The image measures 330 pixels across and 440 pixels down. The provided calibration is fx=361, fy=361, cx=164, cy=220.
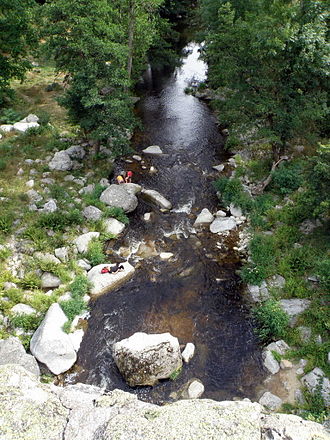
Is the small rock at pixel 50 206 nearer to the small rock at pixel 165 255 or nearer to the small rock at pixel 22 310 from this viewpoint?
the small rock at pixel 22 310

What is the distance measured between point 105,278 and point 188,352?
5.35 m

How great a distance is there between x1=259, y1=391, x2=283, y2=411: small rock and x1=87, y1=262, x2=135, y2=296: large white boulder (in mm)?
8016

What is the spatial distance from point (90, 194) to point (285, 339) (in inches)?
527

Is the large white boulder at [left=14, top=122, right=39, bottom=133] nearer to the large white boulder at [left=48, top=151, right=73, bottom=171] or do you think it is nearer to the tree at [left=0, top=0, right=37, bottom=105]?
the tree at [left=0, top=0, right=37, bottom=105]

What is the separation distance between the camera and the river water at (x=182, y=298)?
13.9 metres

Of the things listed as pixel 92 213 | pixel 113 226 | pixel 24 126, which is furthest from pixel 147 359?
pixel 24 126

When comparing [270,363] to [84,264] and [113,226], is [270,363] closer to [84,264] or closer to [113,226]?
[84,264]

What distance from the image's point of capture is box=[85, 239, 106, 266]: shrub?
18141 millimetres

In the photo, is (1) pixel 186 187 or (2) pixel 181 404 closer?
(2) pixel 181 404

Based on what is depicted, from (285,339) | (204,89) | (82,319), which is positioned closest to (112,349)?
(82,319)

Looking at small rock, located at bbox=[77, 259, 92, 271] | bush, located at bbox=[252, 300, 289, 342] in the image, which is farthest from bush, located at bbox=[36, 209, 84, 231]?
bush, located at bbox=[252, 300, 289, 342]

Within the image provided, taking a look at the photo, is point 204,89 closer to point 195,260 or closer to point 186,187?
point 186,187

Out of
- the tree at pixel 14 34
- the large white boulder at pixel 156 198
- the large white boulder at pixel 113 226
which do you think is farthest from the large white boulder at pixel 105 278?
the tree at pixel 14 34

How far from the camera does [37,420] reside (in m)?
8.16
